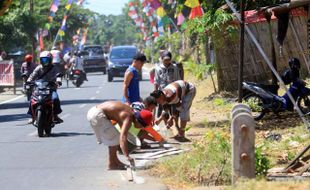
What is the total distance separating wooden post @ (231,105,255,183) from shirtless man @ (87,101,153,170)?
7.68ft

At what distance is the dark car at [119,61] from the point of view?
4206 cm

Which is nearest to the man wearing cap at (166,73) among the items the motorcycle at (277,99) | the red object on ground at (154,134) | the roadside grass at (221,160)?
the roadside grass at (221,160)

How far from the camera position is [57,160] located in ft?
39.7

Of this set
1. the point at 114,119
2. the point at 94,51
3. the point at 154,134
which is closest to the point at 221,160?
the point at 114,119

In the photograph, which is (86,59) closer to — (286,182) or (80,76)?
(80,76)

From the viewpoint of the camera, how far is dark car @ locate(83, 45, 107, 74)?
52.0 meters

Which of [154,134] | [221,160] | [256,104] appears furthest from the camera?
[256,104]

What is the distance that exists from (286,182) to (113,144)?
3355 millimetres

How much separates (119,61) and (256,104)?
85.6 feet

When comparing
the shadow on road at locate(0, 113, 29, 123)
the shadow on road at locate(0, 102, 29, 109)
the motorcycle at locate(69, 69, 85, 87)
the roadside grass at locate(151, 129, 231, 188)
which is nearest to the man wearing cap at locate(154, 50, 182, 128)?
the roadside grass at locate(151, 129, 231, 188)

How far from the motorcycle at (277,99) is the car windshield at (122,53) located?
26.9 meters

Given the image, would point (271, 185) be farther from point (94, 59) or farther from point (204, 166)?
point (94, 59)

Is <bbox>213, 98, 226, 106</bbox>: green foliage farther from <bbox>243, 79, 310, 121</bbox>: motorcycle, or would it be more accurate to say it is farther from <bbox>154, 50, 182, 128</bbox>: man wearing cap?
<bbox>154, 50, 182, 128</bbox>: man wearing cap

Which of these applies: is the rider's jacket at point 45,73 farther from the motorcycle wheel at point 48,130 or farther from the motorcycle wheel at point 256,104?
the motorcycle wheel at point 256,104
